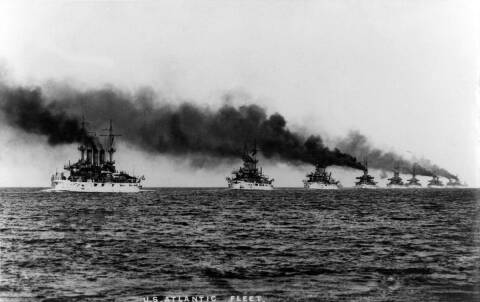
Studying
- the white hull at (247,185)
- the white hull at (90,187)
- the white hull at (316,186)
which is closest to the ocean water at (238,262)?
the white hull at (90,187)

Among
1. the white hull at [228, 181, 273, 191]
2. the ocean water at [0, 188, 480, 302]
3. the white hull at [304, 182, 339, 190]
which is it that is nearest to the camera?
the ocean water at [0, 188, 480, 302]

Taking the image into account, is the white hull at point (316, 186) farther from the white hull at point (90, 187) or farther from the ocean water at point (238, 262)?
the ocean water at point (238, 262)

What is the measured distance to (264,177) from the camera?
16500 centimetres

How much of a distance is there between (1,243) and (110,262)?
9.81m

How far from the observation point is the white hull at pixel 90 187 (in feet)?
399

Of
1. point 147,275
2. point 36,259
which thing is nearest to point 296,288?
point 147,275

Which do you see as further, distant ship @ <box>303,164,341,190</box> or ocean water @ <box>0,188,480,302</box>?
distant ship @ <box>303,164,341,190</box>

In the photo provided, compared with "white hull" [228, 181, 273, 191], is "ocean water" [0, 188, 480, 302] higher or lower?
lower

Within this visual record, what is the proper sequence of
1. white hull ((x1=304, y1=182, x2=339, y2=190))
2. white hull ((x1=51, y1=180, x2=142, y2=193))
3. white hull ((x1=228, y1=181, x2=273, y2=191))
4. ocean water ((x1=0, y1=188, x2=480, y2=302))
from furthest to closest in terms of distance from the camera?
white hull ((x1=304, y1=182, x2=339, y2=190)), white hull ((x1=228, y1=181, x2=273, y2=191)), white hull ((x1=51, y1=180, x2=142, y2=193)), ocean water ((x1=0, y1=188, x2=480, y2=302))

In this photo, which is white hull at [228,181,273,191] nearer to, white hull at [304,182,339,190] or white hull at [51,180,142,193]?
white hull at [304,182,339,190]

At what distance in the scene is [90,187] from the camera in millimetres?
121688

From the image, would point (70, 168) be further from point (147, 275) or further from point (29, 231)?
point (147, 275)

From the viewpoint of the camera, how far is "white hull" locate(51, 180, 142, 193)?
399 ft

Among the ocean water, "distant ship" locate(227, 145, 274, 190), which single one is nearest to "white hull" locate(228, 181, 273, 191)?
"distant ship" locate(227, 145, 274, 190)
